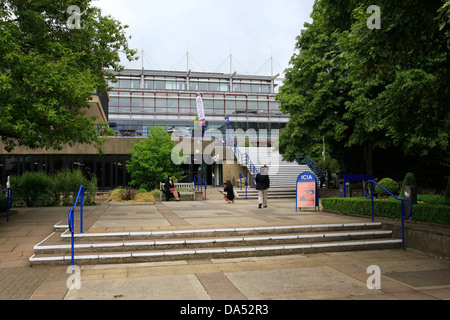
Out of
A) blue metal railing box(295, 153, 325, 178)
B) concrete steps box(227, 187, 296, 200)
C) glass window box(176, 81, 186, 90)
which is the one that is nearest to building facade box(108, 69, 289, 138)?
glass window box(176, 81, 186, 90)

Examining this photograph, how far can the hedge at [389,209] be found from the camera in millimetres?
8719

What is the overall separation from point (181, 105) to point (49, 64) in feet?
173

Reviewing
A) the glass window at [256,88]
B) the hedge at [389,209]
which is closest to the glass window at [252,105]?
the glass window at [256,88]

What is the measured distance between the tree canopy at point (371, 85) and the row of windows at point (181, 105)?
37.7 m

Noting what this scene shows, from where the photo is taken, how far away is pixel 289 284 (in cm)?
568

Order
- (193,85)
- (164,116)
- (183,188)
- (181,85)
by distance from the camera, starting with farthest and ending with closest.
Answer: (181,85)
(193,85)
(164,116)
(183,188)

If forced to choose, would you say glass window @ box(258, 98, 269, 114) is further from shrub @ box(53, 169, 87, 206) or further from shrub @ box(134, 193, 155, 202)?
shrub @ box(53, 169, 87, 206)

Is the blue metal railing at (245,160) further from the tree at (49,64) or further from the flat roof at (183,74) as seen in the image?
the flat roof at (183,74)

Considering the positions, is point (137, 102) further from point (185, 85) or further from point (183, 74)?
point (183, 74)

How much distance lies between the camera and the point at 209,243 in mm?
8023

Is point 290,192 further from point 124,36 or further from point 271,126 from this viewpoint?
point 271,126

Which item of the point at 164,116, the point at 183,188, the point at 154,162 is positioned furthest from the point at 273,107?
the point at 183,188

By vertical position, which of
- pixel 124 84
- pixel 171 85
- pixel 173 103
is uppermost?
pixel 171 85
